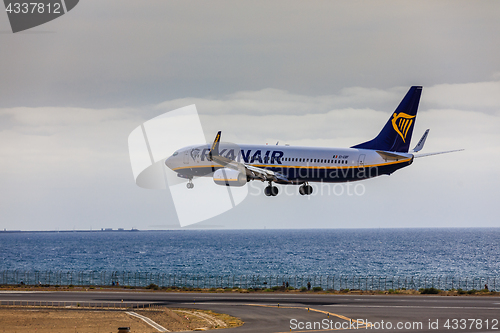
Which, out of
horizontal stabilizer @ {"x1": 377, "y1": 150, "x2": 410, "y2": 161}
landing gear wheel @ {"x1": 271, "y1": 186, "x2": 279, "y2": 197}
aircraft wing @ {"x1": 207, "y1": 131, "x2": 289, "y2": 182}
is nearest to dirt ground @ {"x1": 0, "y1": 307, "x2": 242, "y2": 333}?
landing gear wheel @ {"x1": 271, "y1": 186, "x2": 279, "y2": 197}

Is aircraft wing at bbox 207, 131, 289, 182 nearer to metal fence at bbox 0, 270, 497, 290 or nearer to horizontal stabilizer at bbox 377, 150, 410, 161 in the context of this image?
horizontal stabilizer at bbox 377, 150, 410, 161

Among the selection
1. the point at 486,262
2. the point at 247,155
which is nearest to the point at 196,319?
the point at 247,155

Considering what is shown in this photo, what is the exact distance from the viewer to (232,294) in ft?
240

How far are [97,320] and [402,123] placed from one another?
36.8 meters

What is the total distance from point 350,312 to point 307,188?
1779 cm

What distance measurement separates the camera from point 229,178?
62.2m

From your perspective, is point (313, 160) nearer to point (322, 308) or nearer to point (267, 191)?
point (267, 191)

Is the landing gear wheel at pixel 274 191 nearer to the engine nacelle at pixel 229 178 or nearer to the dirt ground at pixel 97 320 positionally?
the engine nacelle at pixel 229 178

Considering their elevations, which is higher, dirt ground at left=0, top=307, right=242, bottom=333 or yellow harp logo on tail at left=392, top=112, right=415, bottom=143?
yellow harp logo on tail at left=392, top=112, right=415, bottom=143

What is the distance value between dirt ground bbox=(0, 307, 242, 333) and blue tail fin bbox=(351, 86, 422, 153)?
25553 millimetres

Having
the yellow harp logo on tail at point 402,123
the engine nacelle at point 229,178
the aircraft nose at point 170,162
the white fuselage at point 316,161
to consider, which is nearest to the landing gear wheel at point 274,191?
the white fuselage at point 316,161

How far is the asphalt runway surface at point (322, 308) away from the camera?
45225mm

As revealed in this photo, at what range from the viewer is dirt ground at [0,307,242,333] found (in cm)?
4838

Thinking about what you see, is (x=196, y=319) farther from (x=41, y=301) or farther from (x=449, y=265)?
(x=449, y=265)
